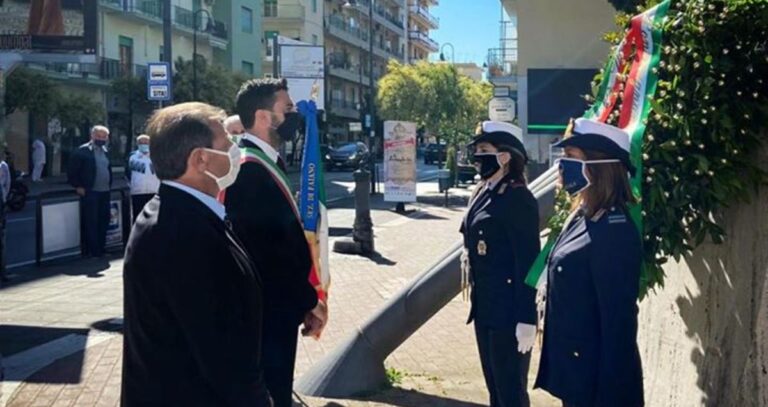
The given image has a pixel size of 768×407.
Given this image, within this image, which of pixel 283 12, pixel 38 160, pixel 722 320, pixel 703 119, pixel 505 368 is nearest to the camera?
pixel 703 119

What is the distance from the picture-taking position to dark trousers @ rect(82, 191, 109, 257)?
1240 centimetres

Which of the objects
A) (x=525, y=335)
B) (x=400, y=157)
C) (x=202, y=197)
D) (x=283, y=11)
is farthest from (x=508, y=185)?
(x=283, y=11)

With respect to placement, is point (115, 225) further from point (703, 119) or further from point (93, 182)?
point (703, 119)

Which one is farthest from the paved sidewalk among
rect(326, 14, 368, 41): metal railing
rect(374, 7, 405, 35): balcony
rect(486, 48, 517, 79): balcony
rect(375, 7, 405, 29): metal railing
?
rect(375, 7, 405, 29): metal railing

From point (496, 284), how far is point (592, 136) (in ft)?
3.92

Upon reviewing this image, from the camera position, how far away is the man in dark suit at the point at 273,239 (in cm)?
402

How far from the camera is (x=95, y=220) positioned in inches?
492

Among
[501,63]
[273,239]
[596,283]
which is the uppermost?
[501,63]

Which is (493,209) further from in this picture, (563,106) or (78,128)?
(78,128)

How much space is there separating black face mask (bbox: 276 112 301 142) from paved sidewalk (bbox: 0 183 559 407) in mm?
2108

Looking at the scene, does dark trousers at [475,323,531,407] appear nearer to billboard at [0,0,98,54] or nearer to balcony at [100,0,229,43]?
billboard at [0,0,98,54]

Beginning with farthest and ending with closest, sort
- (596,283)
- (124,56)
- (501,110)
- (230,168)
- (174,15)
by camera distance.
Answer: (174,15)
(124,56)
(501,110)
(596,283)
(230,168)

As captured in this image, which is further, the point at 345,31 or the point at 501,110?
the point at 345,31

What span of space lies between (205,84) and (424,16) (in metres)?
69.6
